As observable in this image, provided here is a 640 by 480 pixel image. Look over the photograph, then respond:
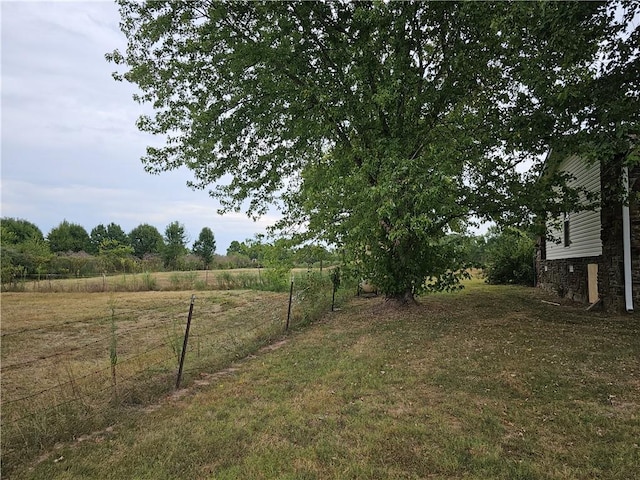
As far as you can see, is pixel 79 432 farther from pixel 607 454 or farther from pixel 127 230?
pixel 127 230

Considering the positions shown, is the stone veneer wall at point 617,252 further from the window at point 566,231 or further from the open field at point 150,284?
the open field at point 150,284

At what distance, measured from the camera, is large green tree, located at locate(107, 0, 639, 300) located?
7.34 meters

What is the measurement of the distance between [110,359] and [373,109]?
7.36m

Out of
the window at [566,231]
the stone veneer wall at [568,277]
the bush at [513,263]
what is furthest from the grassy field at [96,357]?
the bush at [513,263]

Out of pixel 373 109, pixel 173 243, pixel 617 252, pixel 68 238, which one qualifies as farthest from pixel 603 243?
pixel 68 238

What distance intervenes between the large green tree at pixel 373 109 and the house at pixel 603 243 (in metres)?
1.36

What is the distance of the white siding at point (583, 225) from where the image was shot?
10373mm

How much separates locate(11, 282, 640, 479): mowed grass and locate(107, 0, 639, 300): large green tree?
2980 millimetres

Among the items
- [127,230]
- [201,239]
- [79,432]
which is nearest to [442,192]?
[79,432]

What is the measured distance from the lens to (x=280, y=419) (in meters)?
3.87

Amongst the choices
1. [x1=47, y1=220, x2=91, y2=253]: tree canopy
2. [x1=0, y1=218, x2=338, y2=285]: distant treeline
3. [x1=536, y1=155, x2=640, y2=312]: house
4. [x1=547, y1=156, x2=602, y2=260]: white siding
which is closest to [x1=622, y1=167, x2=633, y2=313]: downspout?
[x1=536, y1=155, x2=640, y2=312]: house

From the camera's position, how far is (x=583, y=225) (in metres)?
11.4

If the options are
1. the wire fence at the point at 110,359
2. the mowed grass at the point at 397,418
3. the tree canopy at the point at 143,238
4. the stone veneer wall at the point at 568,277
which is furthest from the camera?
the tree canopy at the point at 143,238

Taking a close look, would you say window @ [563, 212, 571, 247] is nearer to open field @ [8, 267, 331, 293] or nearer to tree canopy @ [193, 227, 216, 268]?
open field @ [8, 267, 331, 293]
